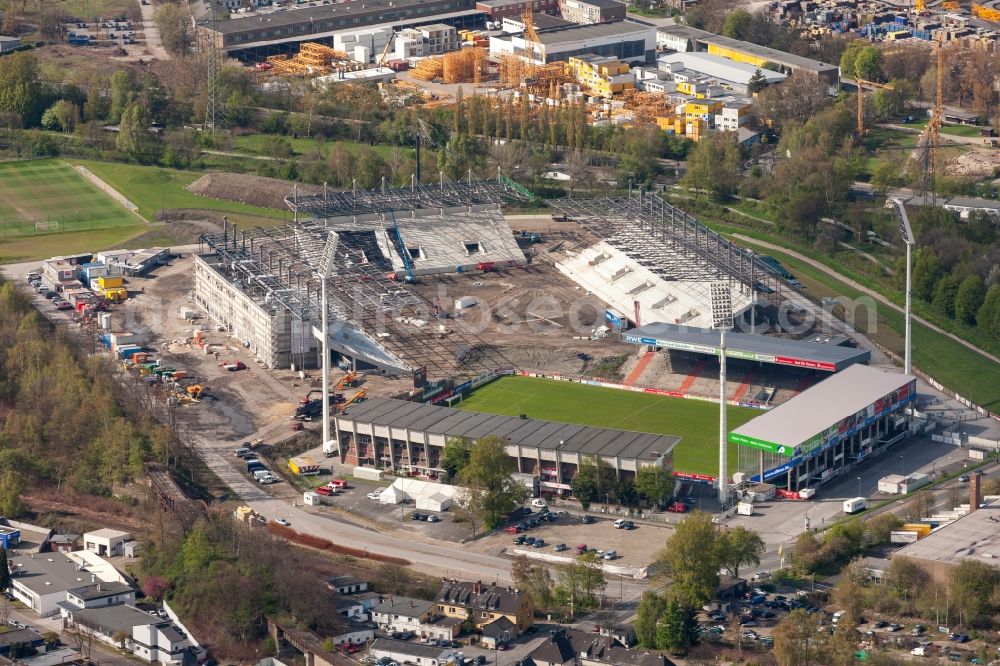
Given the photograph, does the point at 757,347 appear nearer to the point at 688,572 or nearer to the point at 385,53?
the point at 688,572

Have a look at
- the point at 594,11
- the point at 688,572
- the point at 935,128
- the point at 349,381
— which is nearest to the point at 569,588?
the point at 688,572

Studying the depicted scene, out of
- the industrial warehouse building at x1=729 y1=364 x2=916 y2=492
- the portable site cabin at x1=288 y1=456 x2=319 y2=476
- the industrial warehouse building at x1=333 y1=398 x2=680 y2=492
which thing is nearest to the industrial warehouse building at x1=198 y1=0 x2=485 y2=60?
the industrial warehouse building at x1=333 y1=398 x2=680 y2=492

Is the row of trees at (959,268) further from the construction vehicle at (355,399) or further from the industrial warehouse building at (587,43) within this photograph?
the industrial warehouse building at (587,43)

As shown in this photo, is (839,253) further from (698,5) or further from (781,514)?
(698,5)

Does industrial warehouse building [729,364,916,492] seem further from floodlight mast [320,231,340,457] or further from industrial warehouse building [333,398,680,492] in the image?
floodlight mast [320,231,340,457]

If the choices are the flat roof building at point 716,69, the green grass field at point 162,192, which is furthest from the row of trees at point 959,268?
the green grass field at point 162,192

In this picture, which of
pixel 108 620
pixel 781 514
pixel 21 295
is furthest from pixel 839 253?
pixel 108 620
